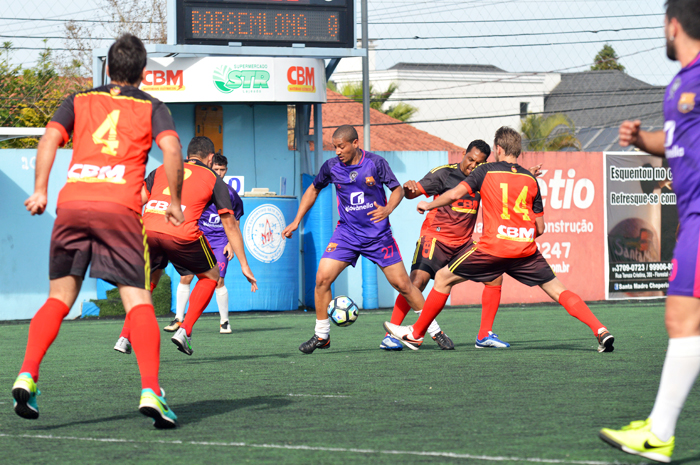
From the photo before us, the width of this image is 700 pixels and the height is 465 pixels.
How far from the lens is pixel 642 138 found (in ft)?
12.8

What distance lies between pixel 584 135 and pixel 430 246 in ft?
126

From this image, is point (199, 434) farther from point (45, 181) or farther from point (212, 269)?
point (212, 269)

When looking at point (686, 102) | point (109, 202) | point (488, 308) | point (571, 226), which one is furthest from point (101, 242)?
point (571, 226)

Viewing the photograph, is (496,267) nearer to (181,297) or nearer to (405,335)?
(405,335)

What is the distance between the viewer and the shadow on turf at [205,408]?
471 centimetres

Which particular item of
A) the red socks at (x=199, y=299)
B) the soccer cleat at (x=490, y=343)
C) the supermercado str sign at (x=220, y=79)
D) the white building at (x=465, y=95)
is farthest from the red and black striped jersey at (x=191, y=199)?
the white building at (x=465, y=95)

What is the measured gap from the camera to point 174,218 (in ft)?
14.9

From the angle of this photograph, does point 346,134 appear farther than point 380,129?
No

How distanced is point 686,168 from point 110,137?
2740 millimetres

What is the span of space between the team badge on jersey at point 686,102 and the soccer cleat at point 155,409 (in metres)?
2.72

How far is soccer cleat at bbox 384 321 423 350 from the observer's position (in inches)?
327

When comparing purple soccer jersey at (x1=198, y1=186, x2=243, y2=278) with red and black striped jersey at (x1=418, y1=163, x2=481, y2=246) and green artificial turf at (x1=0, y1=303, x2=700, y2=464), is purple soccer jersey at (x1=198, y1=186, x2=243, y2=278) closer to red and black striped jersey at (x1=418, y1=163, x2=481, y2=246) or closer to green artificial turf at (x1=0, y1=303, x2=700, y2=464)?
green artificial turf at (x1=0, y1=303, x2=700, y2=464)

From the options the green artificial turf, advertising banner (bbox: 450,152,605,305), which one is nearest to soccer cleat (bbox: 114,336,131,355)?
the green artificial turf

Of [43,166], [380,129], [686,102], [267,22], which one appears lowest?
[43,166]
